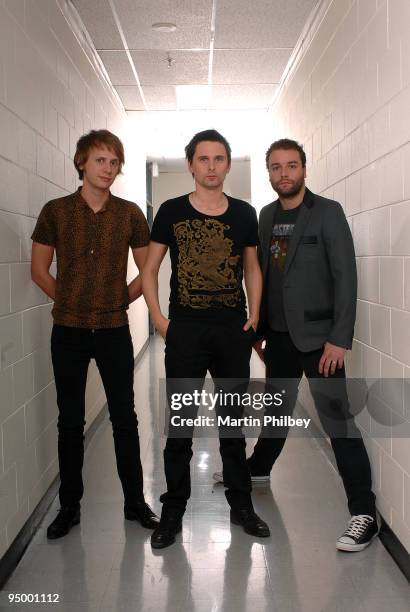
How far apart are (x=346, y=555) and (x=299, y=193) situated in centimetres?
143

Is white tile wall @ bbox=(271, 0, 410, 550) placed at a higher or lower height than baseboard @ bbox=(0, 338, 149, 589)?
higher

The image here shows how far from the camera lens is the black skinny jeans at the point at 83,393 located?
241 centimetres

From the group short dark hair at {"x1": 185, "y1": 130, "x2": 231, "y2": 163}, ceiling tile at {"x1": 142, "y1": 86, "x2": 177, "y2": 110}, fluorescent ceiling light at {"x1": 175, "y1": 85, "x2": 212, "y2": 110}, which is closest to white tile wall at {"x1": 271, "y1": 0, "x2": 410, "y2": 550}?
short dark hair at {"x1": 185, "y1": 130, "x2": 231, "y2": 163}

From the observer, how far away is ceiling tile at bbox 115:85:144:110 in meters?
5.43

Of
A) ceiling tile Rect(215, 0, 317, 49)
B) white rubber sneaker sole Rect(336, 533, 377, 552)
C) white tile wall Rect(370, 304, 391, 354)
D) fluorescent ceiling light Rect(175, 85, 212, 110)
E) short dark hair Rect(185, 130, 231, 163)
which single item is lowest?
white rubber sneaker sole Rect(336, 533, 377, 552)

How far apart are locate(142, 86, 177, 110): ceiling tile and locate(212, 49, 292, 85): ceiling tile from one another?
1.77ft

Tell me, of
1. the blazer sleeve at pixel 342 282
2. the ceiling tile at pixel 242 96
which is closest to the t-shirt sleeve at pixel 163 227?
the blazer sleeve at pixel 342 282

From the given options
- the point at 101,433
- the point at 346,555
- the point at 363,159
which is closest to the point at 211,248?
the point at 363,159

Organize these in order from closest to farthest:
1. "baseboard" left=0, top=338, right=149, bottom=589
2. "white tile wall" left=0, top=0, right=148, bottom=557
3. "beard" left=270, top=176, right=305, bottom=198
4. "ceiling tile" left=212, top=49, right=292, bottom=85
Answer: "baseboard" left=0, top=338, right=149, bottom=589, "white tile wall" left=0, top=0, right=148, bottom=557, "beard" left=270, top=176, right=305, bottom=198, "ceiling tile" left=212, top=49, right=292, bottom=85

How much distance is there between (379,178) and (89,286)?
1.20m

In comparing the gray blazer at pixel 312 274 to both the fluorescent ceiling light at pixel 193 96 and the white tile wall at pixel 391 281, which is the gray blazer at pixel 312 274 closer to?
the white tile wall at pixel 391 281

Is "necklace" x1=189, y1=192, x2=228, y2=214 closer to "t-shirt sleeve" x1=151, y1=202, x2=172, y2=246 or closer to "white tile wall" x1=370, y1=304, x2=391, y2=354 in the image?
"t-shirt sleeve" x1=151, y1=202, x2=172, y2=246

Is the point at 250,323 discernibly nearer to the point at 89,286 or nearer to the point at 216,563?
the point at 89,286

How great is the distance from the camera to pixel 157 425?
14.0 ft
